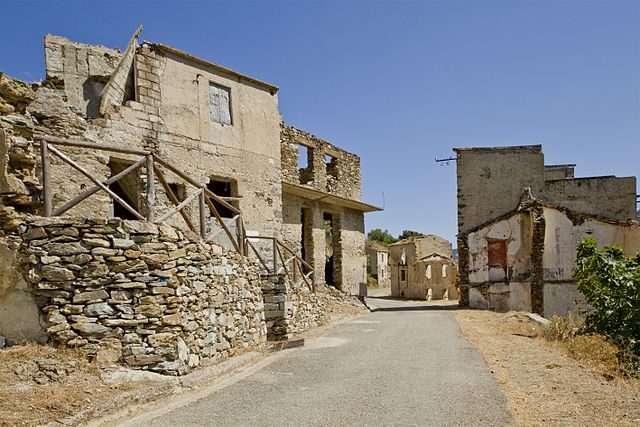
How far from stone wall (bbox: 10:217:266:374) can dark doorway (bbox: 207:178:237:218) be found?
304 inches

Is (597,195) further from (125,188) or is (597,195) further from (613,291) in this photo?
(125,188)

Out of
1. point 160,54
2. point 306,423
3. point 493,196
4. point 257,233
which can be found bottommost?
point 306,423

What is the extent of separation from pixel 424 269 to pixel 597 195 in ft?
34.4

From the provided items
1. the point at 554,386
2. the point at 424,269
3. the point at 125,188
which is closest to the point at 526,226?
the point at 424,269

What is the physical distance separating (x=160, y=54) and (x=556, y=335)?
1204cm

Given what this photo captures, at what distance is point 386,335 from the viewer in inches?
433

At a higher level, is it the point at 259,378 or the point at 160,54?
the point at 160,54

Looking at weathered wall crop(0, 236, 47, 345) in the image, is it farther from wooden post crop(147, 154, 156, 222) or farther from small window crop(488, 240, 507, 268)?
small window crop(488, 240, 507, 268)

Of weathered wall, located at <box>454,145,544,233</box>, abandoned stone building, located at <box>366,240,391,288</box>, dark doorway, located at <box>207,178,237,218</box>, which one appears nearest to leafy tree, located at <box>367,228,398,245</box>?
abandoned stone building, located at <box>366,240,391,288</box>

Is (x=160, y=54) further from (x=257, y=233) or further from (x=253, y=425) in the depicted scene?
(x=253, y=425)

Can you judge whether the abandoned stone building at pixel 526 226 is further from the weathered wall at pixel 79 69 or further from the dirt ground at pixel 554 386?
the weathered wall at pixel 79 69

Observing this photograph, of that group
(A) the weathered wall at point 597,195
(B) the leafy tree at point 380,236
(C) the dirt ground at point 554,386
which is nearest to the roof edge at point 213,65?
(C) the dirt ground at point 554,386

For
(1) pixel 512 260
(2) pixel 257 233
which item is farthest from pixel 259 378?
(1) pixel 512 260

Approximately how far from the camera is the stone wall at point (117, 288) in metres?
5.38
